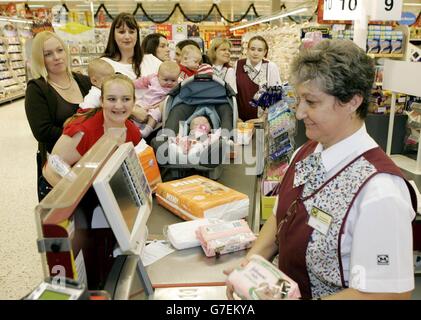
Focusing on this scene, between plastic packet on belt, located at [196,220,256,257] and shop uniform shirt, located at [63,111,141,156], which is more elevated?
shop uniform shirt, located at [63,111,141,156]

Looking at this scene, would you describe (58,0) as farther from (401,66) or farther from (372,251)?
(372,251)

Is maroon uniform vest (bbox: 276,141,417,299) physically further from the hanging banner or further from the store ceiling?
the store ceiling

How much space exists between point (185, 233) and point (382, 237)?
0.90 meters

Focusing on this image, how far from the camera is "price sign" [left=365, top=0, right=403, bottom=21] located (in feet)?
9.87

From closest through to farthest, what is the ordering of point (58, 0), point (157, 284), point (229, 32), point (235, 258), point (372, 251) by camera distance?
point (372, 251)
point (157, 284)
point (235, 258)
point (58, 0)
point (229, 32)

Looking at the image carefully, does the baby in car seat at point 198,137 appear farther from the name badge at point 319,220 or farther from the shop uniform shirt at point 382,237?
the shop uniform shirt at point 382,237

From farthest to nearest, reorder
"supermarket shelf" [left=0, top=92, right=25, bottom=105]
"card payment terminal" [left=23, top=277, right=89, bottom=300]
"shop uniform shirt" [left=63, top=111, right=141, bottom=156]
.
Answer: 1. "supermarket shelf" [left=0, top=92, right=25, bottom=105]
2. "shop uniform shirt" [left=63, top=111, right=141, bottom=156]
3. "card payment terminal" [left=23, top=277, right=89, bottom=300]

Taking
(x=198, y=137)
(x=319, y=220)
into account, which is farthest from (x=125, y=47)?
(x=319, y=220)

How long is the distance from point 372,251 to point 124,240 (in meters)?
0.73

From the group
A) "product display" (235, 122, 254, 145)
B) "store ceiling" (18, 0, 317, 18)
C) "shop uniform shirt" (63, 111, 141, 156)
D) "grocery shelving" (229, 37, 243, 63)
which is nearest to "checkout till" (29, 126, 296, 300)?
"shop uniform shirt" (63, 111, 141, 156)

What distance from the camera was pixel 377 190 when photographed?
1.17m

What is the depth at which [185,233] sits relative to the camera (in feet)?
5.90

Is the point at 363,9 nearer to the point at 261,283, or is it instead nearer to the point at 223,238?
the point at 223,238
